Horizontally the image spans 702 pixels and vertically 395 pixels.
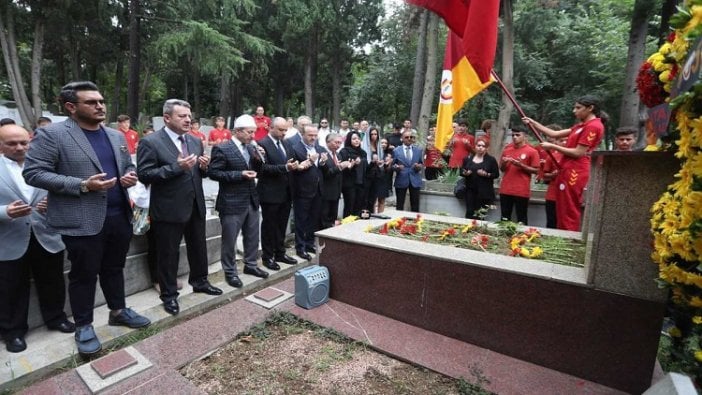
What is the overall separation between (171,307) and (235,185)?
1388 millimetres

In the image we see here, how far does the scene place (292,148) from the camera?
489cm

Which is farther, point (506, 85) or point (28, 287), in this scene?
point (506, 85)

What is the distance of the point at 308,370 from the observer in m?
2.69

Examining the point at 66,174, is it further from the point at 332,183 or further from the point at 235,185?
the point at 332,183

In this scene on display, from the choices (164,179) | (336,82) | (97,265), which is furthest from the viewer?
(336,82)

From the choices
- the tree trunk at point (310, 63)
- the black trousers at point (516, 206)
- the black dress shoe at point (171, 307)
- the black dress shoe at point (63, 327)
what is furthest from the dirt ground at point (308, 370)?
the tree trunk at point (310, 63)

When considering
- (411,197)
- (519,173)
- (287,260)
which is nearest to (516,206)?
(519,173)

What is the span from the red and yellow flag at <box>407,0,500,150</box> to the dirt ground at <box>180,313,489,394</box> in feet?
8.90

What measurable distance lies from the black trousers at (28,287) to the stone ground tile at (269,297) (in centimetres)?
159

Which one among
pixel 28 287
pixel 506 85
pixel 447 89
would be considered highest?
pixel 506 85

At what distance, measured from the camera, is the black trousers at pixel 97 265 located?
2777 mm

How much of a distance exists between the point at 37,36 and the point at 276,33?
36.9 feet

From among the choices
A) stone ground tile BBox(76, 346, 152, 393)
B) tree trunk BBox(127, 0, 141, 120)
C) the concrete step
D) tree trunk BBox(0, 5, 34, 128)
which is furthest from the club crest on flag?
tree trunk BBox(0, 5, 34, 128)

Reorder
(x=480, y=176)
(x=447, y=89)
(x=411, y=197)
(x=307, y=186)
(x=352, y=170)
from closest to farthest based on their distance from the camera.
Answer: (x=447, y=89) < (x=307, y=186) < (x=480, y=176) < (x=352, y=170) < (x=411, y=197)
